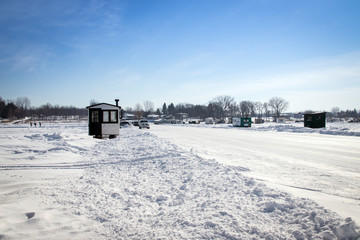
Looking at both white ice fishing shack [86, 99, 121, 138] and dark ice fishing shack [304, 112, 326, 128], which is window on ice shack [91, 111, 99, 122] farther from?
dark ice fishing shack [304, 112, 326, 128]

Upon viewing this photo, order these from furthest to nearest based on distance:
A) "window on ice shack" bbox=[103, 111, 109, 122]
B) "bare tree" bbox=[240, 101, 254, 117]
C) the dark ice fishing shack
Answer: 1. "bare tree" bbox=[240, 101, 254, 117]
2. the dark ice fishing shack
3. "window on ice shack" bbox=[103, 111, 109, 122]

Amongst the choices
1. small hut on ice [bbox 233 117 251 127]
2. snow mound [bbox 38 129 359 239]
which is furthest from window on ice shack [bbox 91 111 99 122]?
small hut on ice [bbox 233 117 251 127]

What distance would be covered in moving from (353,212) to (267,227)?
1860 mm

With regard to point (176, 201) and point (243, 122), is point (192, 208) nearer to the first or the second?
point (176, 201)

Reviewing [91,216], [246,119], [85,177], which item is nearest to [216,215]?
[91,216]

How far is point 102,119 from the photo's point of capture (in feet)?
61.0

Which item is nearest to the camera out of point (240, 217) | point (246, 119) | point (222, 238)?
point (222, 238)

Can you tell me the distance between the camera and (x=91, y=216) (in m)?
3.54

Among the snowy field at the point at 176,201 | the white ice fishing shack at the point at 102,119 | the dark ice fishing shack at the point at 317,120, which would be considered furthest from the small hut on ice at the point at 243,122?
the snowy field at the point at 176,201

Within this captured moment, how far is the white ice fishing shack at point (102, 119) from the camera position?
1845cm

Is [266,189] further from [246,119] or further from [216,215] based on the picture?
[246,119]

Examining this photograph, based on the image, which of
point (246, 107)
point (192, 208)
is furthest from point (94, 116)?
point (246, 107)

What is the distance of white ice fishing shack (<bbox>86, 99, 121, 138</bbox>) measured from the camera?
1845 cm

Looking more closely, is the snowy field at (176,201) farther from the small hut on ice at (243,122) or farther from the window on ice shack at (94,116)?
the small hut on ice at (243,122)
